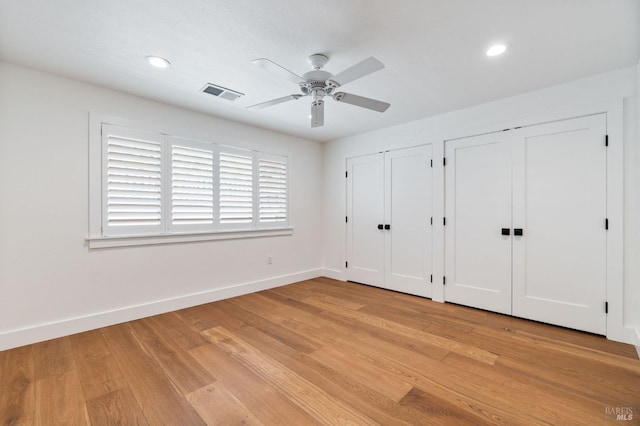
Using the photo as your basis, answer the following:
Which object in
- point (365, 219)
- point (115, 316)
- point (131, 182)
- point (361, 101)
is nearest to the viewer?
point (361, 101)

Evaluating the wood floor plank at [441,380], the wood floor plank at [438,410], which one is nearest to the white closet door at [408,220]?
the wood floor plank at [441,380]

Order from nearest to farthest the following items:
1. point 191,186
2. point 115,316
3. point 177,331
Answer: point 177,331 < point 115,316 < point 191,186

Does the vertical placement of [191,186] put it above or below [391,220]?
above

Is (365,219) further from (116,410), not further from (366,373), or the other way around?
(116,410)

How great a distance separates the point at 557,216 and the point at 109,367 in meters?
4.30

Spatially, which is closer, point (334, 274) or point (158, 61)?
point (158, 61)

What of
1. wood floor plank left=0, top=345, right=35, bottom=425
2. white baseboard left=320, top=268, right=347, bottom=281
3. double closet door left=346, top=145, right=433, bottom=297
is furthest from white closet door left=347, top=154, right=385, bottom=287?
wood floor plank left=0, top=345, right=35, bottom=425

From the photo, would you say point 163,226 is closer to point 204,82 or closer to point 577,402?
point 204,82

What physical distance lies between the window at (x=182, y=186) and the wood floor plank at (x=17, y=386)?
3.77 ft

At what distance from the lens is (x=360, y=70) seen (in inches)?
75.2

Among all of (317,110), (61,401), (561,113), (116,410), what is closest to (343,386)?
(116,410)

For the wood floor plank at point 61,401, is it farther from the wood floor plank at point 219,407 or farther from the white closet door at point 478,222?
the white closet door at point 478,222

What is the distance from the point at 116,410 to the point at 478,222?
12.4ft

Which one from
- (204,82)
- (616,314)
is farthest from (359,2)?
(616,314)
